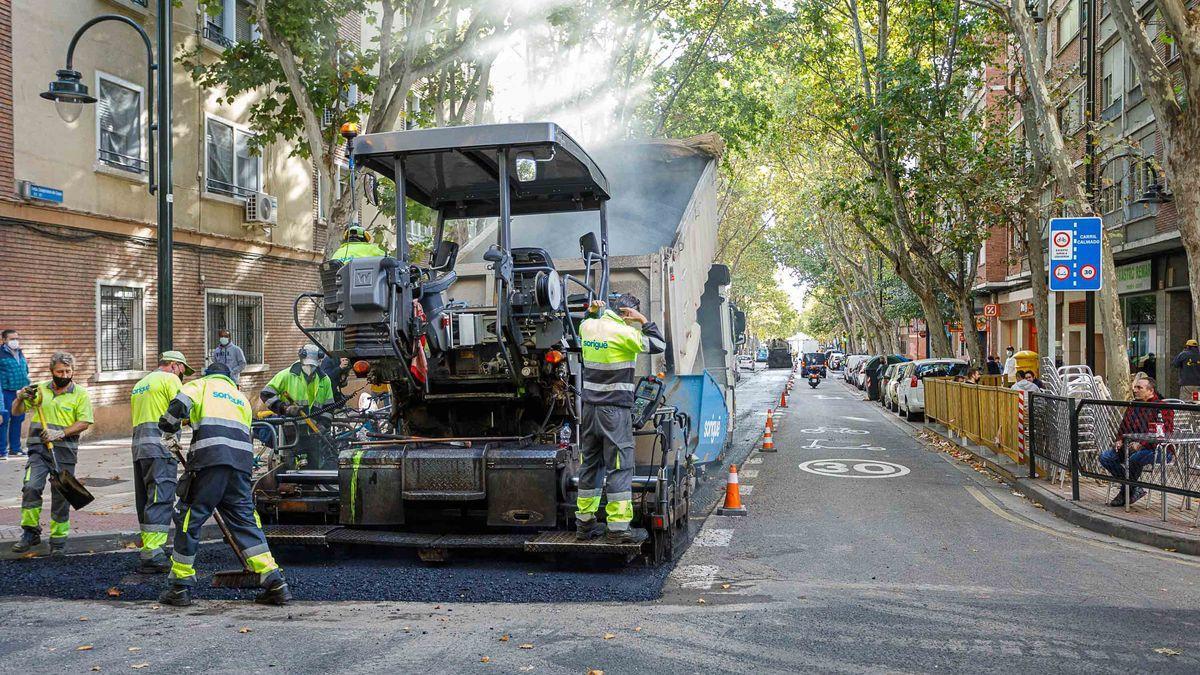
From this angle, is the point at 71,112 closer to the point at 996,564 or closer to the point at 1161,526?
the point at 996,564

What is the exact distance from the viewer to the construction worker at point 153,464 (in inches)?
276

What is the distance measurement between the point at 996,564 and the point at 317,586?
15.8 ft

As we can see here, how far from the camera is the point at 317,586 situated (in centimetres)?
642

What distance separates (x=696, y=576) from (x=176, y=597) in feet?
10.9

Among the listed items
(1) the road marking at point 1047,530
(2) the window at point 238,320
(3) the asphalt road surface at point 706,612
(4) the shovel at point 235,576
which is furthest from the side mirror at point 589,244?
(2) the window at point 238,320

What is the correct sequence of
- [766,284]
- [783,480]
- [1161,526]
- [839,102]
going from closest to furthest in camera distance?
[1161,526] < [783,480] < [839,102] < [766,284]

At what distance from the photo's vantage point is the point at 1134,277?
25.8 m

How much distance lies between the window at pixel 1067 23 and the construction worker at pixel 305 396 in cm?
2595

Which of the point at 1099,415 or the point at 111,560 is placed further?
the point at 1099,415

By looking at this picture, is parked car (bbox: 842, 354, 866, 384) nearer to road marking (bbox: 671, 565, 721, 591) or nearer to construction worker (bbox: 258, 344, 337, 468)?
construction worker (bbox: 258, 344, 337, 468)

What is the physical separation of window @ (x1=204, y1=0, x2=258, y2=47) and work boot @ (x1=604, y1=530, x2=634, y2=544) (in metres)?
14.7

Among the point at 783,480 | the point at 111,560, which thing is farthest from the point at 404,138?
the point at 783,480

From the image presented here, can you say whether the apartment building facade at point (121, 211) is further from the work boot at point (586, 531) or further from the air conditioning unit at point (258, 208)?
the work boot at point (586, 531)

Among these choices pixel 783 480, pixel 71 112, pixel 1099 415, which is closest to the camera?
pixel 1099 415
